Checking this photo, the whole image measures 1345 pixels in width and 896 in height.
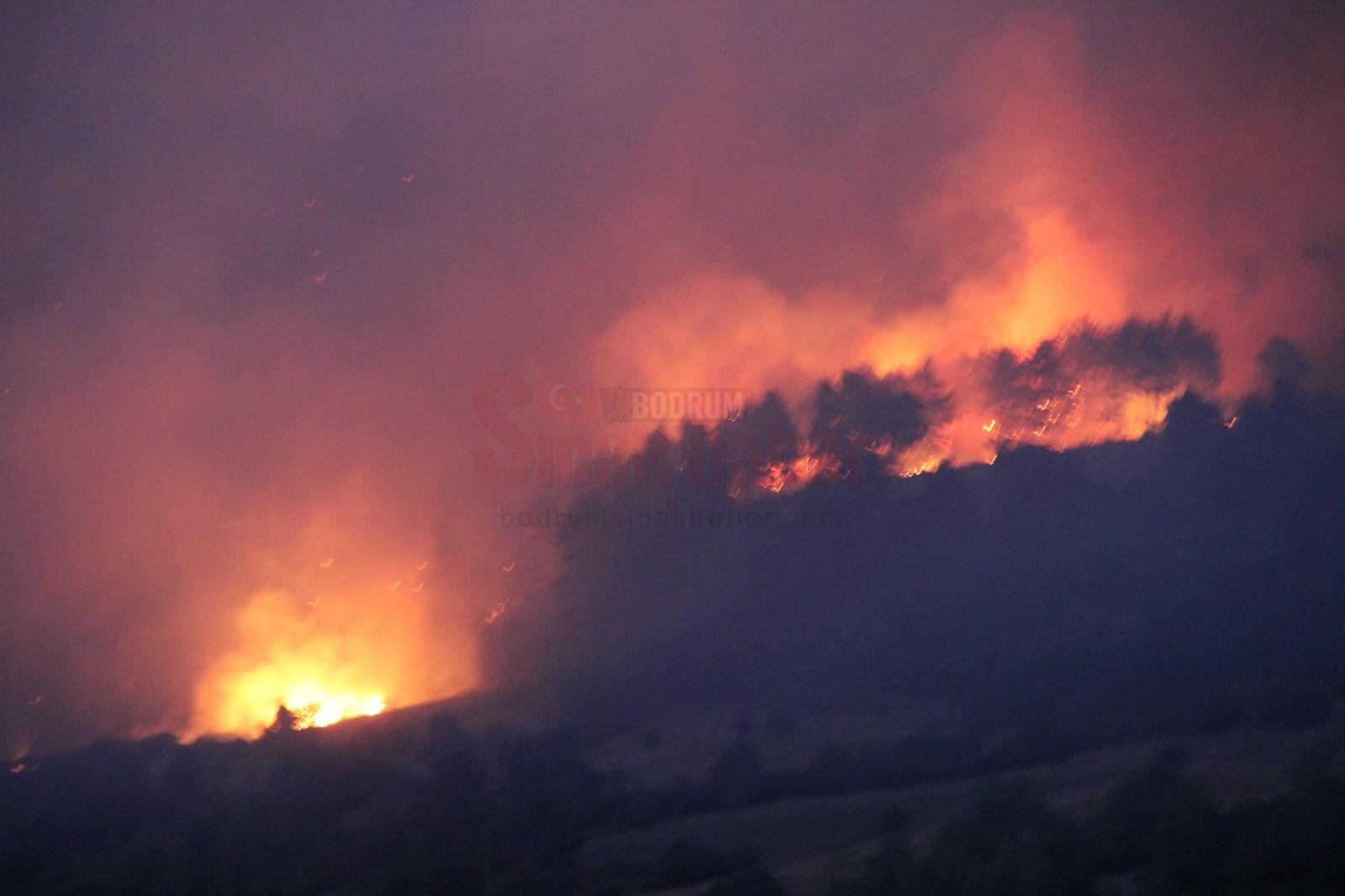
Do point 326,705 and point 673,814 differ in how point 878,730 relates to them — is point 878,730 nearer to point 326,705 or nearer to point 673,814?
point 673,814

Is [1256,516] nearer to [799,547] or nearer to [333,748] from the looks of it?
[799,547]

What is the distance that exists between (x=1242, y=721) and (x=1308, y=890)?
2.52 meters

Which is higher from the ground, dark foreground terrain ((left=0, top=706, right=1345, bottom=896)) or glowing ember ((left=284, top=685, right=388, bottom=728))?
glowing ember ((left=284, top=685, right=388, bottom=728))

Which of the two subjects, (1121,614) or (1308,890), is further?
(1121,614)

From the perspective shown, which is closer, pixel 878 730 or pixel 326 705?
pixel 878 730

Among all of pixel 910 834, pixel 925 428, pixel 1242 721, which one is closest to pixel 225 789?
pixel 910 834

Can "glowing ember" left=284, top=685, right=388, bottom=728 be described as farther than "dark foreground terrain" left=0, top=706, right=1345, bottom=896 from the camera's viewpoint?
Yes

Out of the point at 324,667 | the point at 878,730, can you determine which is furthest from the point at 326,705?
the point at 878,730

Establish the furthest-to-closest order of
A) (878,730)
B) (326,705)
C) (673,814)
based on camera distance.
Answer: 1. (326,705)
2. (878,730)
3. (673,814)

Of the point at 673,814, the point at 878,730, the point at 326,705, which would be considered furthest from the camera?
the point at 326,705

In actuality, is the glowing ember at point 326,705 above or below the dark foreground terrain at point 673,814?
above

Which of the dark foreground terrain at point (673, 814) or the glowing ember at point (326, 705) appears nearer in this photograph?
the dark foreground terrain at point (673, 814)

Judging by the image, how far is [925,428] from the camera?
1382 centimetres

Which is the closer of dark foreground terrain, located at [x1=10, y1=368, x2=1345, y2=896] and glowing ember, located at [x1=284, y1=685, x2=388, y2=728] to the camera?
dark foreground terrain, located at [x1=10, y1=368, x2=1345, y2=896]
